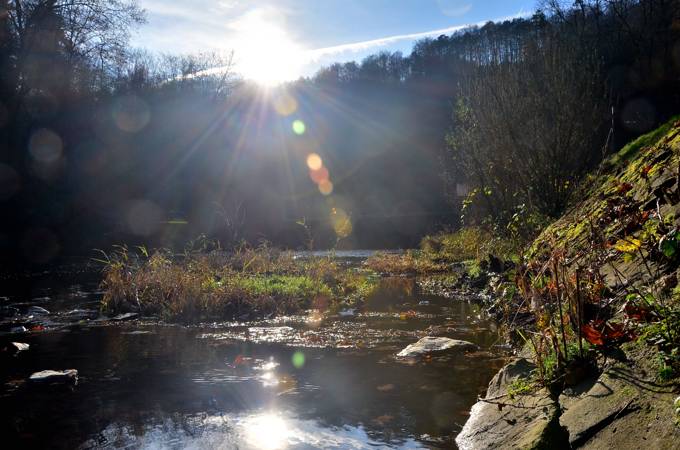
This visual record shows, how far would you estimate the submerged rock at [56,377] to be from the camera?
6438mm

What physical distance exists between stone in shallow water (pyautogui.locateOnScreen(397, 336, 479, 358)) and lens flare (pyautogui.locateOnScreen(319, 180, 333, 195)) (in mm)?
55676

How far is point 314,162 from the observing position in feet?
221

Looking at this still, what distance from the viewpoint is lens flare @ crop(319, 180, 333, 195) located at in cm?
6336

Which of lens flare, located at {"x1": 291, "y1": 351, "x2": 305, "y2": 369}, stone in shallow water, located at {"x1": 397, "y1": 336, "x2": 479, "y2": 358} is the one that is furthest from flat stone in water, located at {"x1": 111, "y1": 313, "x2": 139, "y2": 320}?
stone in shallow water, located at {"x1": 397, "y1": 336, "x2": 479, "y2": 358}

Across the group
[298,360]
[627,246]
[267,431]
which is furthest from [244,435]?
[627,246]

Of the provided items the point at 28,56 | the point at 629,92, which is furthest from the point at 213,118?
the point at 629,92

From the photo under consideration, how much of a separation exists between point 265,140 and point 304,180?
612 cm

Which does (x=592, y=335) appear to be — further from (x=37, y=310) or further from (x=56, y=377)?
(x=37, y=310)

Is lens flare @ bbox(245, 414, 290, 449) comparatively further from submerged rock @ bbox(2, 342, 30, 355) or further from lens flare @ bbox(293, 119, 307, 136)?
lens flare @ bbox(293, 119, 307, 136)

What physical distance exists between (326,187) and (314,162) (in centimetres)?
402

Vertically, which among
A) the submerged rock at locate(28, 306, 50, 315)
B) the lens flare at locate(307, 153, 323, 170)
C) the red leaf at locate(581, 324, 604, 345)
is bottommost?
the submerged rock at locate(28, 306, 50, 315)

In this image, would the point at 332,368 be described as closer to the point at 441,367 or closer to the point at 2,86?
the point at 441,367

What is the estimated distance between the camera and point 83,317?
1093 centimetres

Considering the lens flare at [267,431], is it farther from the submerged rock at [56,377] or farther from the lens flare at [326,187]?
the lens flare at [326,187]
